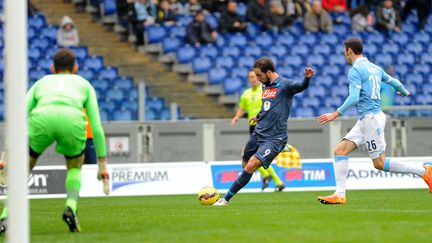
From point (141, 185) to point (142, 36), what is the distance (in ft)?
26.5

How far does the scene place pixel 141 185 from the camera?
70.6 ft

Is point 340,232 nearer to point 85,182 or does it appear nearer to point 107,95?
point 85,182

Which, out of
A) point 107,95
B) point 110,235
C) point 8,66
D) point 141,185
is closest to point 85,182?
point 141,185

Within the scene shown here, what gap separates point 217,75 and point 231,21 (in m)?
2.14

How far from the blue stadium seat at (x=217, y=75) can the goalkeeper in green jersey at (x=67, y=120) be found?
16.4 meters

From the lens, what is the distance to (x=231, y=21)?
1136 inches

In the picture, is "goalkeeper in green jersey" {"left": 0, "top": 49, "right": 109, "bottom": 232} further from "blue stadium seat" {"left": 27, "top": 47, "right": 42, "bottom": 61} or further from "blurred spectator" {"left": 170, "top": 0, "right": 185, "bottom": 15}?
"blurred spectator" {"left": 170, "top": 0, "right": 185, "bottom": 15}

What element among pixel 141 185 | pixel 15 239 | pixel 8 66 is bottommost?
pixel 141 185

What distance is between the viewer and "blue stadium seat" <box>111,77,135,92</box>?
84.5 ft

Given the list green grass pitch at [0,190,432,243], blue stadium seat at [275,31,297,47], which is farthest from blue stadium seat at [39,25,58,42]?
green grass pitch at [0,190,432,243]

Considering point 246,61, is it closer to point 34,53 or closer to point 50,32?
point 50,32

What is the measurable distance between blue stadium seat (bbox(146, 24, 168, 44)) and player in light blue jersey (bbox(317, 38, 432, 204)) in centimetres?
1377

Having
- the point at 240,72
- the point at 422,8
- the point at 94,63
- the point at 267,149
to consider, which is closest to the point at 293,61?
the point at 240,72

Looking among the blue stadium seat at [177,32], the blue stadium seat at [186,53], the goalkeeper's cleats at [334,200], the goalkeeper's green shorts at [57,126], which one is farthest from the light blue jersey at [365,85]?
the blue stadium seat at [177,32]
